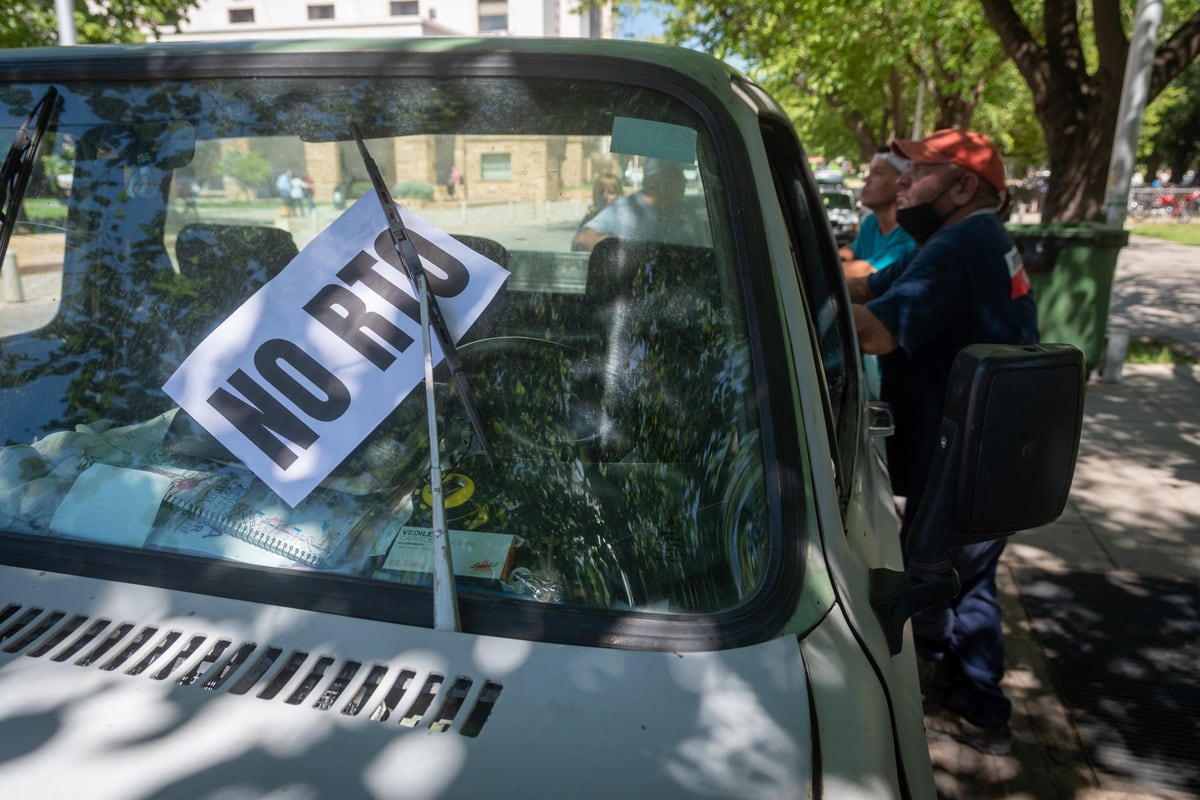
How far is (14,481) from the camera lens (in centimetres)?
163

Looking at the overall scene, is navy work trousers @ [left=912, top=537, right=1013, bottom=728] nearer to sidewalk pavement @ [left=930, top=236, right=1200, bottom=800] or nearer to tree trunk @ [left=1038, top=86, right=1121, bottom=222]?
sidewalk pavement @ [left=930, top=236, right=1200, bottom=800]

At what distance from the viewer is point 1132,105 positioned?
7.94 m

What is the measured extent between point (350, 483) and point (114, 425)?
1.62ft

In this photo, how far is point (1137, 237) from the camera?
26812mm

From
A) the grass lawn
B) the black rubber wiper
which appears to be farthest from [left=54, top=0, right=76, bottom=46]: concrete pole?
the grass lawn

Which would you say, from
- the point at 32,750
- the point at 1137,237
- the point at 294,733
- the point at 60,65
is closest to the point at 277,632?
the point at 294,733

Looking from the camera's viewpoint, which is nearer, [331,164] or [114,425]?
[114,425]

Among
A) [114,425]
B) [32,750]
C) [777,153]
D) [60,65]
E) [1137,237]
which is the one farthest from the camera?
[1137,237]

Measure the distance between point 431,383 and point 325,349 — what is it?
0.22 meters

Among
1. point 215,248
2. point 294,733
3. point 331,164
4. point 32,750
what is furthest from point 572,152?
point 32,750

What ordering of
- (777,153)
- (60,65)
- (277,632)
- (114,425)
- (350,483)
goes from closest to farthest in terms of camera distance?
(277,632), (350,483), (114,425), (60,65), (777,153)

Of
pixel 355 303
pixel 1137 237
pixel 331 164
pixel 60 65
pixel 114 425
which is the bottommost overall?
pixel 1137 237

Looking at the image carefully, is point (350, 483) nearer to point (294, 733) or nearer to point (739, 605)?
point (294, 733)

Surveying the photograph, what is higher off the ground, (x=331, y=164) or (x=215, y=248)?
(x=331, y=164)
